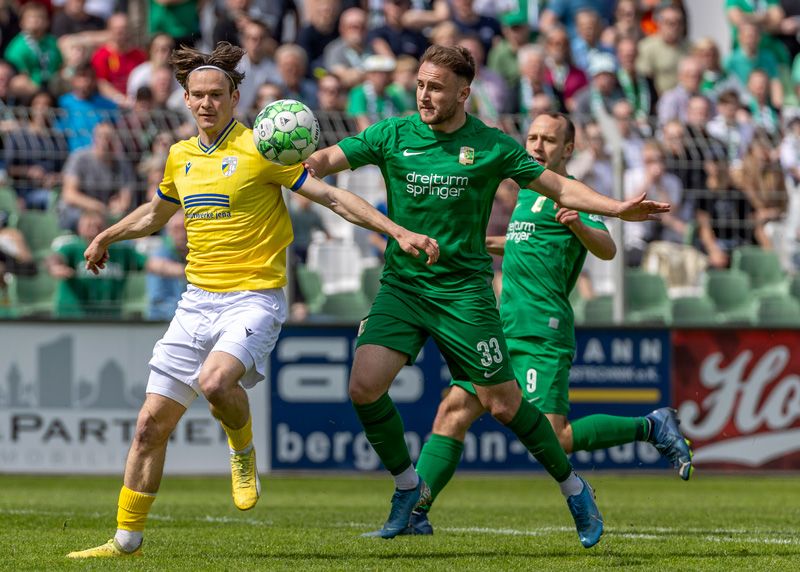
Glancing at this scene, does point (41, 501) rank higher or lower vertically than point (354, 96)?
lower

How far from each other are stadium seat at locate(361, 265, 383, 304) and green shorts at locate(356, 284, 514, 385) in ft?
22.0

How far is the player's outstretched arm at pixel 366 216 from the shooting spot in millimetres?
7027

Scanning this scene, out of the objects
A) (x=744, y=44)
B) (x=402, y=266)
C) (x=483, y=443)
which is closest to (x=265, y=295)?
(x=402, y=266)

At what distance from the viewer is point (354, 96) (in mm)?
16484

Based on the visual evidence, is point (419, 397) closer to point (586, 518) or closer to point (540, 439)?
point (540, 439)

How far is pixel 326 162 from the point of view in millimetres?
7520

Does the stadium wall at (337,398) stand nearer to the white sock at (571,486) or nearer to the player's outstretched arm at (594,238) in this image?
the player's outstretched arm at (594,238)

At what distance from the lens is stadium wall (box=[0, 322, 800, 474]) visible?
13.8 metres

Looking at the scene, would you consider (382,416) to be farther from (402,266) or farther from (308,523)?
(308,523)

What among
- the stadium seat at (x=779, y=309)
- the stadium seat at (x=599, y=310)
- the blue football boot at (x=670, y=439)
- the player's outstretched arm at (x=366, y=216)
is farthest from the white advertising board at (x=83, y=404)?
the player's outstretched arm at (x=366, y=216)

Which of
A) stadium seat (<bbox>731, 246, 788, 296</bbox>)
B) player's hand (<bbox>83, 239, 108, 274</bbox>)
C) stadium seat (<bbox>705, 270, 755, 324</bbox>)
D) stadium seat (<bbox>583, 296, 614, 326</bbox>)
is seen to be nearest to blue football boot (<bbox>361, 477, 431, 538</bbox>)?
player's hand (<bbox>83, 239, 108, 274</bbox>)

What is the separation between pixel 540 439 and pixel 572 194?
4.13 ft

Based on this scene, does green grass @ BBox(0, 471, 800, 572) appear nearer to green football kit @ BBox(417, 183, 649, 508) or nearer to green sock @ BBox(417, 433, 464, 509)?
green sock @ BBox(417, 433, 464, 509)

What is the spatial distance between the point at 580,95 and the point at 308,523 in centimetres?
961
